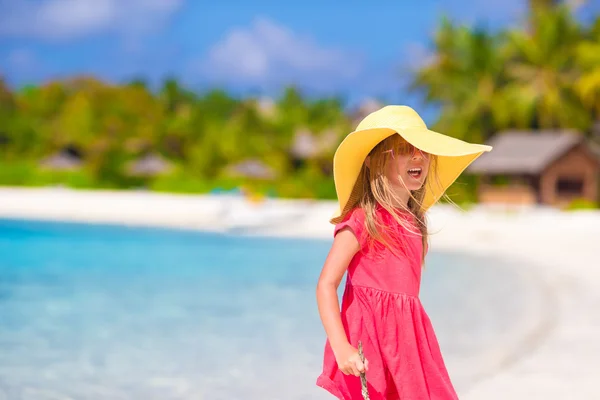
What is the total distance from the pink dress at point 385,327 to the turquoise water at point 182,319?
2756 millimetres

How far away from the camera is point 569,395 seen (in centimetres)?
443

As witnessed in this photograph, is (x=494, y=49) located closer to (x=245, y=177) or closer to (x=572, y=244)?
(x=245, y=177)

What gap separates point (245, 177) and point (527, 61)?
1346cm

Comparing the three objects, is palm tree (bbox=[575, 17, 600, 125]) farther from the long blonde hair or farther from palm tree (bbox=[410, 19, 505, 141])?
the long blonde hair

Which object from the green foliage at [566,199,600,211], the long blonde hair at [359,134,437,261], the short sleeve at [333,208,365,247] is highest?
the green foliage at [566,199,600,211]

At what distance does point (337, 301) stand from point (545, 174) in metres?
29.0

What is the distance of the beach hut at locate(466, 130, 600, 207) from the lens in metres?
29.6

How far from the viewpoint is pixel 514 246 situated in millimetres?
15516

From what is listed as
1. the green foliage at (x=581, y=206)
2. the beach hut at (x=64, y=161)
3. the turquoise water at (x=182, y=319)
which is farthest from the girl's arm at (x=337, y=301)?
the beach hut at (x=64, y=161)

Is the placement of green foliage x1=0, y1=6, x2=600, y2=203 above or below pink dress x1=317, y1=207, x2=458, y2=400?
above

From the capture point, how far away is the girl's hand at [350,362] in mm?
2166

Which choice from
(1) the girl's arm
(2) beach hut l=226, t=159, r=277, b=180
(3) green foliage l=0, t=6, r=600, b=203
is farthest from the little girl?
(2) beach hut l=226, t=159, r=277, b=180

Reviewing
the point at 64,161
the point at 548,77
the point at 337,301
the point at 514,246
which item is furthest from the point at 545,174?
the point at 337,301

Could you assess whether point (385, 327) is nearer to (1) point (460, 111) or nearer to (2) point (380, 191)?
(2) point (380, 191)
